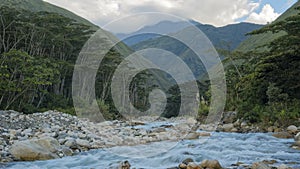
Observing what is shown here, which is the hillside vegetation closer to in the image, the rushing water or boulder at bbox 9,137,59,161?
the rushing water

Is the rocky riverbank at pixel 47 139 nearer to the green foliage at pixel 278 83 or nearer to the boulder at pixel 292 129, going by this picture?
the boulder at pixel 292 129

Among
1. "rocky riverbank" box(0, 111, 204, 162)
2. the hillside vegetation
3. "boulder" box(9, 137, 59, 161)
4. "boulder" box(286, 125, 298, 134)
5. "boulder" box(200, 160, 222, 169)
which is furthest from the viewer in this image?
the hillside vegetation

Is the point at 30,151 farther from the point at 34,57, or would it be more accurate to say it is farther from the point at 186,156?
the point at 34,57

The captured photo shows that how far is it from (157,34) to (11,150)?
7.01 m

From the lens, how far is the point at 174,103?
38.4 metres

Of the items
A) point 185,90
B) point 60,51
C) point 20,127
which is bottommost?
point 20,127

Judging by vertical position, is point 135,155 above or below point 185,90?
below

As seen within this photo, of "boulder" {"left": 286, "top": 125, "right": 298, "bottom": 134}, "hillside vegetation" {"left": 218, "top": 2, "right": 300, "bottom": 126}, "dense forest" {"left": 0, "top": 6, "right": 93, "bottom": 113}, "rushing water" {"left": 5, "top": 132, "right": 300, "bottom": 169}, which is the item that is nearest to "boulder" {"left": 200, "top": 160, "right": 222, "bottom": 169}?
"rushing water" {"left": 5, "top": 132, "right": 300, "bottom": 169}

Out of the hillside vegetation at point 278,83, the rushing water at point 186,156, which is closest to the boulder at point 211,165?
the rushing water at point 186,156

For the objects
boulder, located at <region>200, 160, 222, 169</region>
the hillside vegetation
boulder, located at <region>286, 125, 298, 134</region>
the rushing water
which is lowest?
the rushing water

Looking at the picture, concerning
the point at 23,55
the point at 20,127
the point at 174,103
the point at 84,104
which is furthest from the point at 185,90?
the point at 20,127

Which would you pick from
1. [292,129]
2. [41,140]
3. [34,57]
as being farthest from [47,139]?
[34,57]

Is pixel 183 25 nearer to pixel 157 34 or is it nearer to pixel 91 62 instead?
pixel 157 34

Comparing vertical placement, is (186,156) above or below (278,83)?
below
